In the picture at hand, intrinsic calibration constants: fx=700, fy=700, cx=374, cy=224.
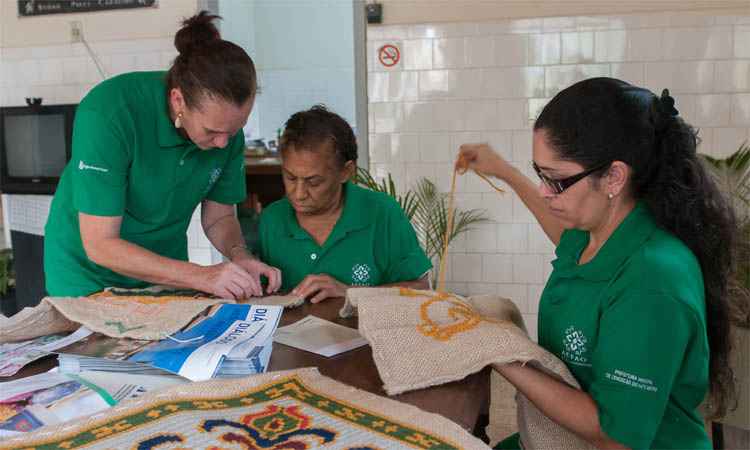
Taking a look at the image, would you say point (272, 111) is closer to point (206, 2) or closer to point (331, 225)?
point (206, 2)

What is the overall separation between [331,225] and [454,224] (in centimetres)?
204

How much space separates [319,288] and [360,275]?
22cm

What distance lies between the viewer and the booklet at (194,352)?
1275 millimetres

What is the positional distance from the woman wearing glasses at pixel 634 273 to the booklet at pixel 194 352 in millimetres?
474

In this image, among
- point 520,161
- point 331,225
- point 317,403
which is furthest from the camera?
point 520,161

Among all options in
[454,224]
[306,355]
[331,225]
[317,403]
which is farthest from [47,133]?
[317,403]

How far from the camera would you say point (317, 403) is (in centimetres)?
116

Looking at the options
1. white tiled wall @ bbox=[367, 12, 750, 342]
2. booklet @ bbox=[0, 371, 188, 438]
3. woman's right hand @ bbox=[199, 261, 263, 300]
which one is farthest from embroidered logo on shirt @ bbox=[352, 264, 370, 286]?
white tiled wall @ bbox=[367, 12, 750, 342]

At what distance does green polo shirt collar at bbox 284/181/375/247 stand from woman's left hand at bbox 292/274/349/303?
18cm

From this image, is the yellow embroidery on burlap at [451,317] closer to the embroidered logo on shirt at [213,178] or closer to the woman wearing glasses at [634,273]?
the woman wearing glasses at [634,273]

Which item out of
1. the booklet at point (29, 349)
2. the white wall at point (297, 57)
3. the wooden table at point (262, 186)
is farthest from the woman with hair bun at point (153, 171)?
the white wall at point (297, 57)

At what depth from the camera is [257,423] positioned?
1076mm

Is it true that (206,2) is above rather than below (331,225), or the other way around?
above

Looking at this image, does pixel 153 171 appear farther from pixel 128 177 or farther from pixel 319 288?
pixel 319 288
